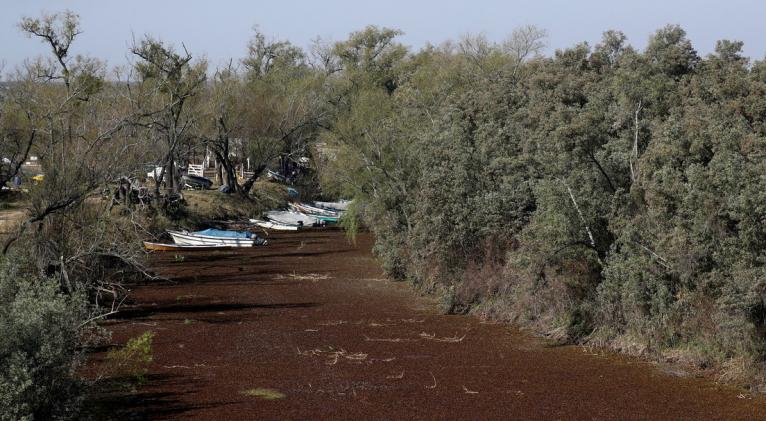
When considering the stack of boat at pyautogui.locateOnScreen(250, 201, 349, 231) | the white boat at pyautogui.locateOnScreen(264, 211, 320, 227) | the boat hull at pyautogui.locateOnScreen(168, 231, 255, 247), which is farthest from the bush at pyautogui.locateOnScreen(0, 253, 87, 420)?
the white boat at pyautogui.locateOnScreen(264, 211, 320, 227)

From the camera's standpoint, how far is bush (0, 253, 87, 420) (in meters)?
13.0

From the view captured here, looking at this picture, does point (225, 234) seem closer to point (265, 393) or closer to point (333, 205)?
point (333, 205)

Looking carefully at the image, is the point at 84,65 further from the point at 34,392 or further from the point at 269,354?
the point at 34,392

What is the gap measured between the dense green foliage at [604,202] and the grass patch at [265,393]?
27.1 feet

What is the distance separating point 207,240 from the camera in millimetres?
43969

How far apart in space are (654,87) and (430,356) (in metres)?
10.2

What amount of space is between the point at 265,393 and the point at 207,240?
87.8 feet

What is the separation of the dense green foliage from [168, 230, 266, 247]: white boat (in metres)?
11.7

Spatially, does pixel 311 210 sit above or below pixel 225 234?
above

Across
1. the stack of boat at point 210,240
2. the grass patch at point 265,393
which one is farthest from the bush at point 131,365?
the stack of boat at point 210,240

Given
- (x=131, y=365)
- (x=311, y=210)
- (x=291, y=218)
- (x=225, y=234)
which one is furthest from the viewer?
(x=311, y=210)

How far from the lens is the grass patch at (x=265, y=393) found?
1786cm

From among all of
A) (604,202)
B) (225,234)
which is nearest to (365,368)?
(604,202)

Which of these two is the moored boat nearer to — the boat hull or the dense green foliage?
the boat hull
